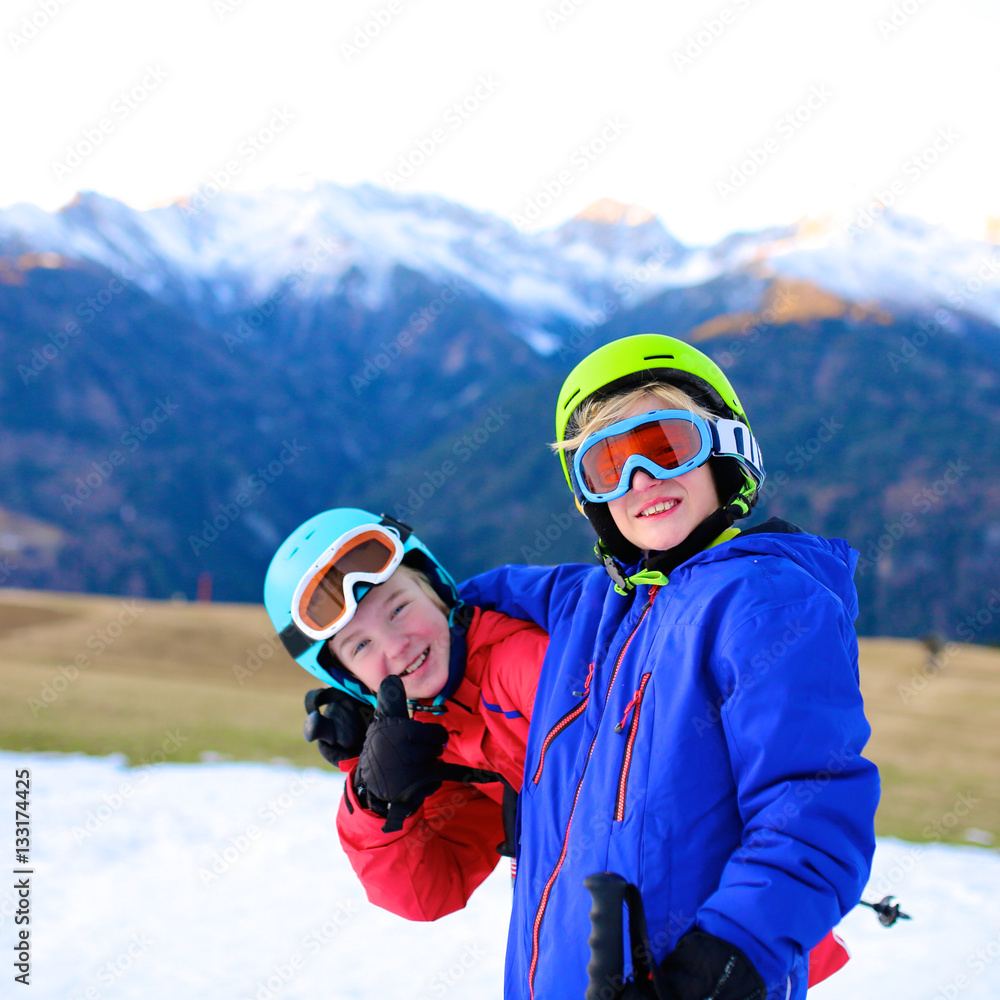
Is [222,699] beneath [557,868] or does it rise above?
beneath

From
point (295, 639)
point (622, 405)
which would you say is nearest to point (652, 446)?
point (622, 405)

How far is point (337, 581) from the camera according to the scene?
230cm

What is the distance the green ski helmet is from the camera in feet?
6.12

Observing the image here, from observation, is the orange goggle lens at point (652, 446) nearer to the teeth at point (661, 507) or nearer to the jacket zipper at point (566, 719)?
the teeth at point (661, 507)

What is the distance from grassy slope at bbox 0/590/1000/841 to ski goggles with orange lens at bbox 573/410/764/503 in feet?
17.2

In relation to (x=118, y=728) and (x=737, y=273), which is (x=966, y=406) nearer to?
(x=737, y=273)

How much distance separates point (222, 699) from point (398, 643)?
27.3 feet

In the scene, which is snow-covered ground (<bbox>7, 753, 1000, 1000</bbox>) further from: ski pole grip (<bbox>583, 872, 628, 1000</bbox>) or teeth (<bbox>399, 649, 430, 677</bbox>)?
ski pole grip (<bbox>583, 872, 628, 1000</bbox>)

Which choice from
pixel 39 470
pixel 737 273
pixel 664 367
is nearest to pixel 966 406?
pixel 737 273

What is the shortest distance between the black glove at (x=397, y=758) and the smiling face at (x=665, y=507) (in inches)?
27.9

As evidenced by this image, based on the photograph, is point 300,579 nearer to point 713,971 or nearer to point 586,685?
point 586,685

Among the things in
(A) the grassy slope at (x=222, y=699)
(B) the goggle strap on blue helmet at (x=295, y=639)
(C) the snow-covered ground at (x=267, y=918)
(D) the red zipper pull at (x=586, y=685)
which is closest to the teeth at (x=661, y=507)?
(D) the red zipper pull at (x=586, y=685)

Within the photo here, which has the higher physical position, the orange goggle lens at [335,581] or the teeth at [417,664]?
the orange goggle lens at [335,581]

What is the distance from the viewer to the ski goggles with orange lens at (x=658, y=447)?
5.86 feet
